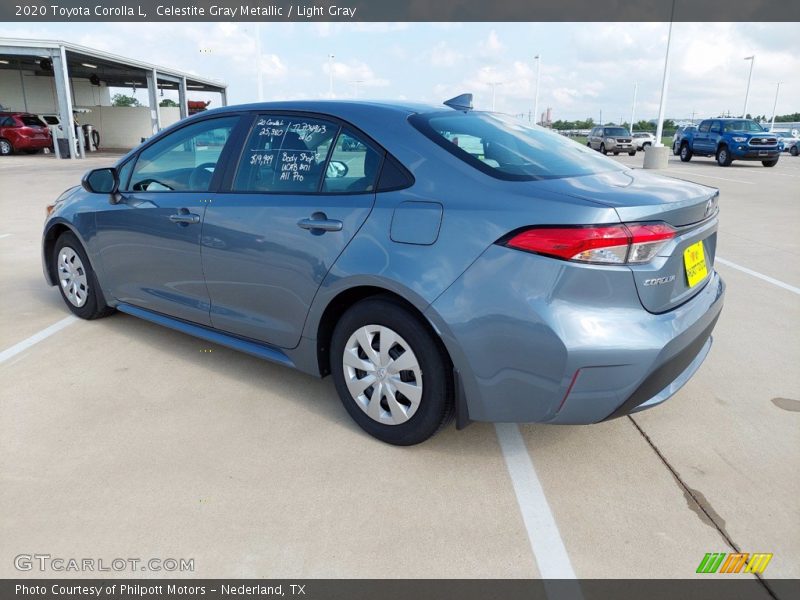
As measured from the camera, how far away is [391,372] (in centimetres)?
282

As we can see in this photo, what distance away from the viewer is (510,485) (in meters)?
2.69

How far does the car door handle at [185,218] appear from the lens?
354cm

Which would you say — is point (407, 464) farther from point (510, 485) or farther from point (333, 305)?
point (333, 305)

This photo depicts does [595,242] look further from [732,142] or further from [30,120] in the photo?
[30,120]

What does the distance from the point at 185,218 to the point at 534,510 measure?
2.48 m

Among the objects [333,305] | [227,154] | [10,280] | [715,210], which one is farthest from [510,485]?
[10,280]

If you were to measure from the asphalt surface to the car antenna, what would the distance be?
1.75m

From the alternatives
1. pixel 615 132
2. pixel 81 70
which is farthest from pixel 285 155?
pixel 81 70

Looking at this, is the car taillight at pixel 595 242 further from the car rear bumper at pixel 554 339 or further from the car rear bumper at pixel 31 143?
the car rear bumper at pixel 31 143

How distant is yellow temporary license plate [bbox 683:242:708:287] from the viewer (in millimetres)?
2627

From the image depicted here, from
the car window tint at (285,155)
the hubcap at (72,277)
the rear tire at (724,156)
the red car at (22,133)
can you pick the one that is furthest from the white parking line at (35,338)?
the red car at (22,133)

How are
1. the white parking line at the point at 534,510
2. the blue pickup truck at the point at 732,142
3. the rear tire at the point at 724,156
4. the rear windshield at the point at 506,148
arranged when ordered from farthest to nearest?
the rear tire at the point at 724,156
the blue pickup truck at the point at 732,142
the rear windshield at the point at 506,148
the white parking line at the point at 534,510

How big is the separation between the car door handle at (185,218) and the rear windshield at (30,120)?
29317 mm

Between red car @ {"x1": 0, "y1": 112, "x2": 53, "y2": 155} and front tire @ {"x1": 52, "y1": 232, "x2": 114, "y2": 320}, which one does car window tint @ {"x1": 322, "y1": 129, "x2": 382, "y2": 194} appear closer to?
front tire @ {"x1": 52, "y1": 232, "x2": 114, "y2": 320}
